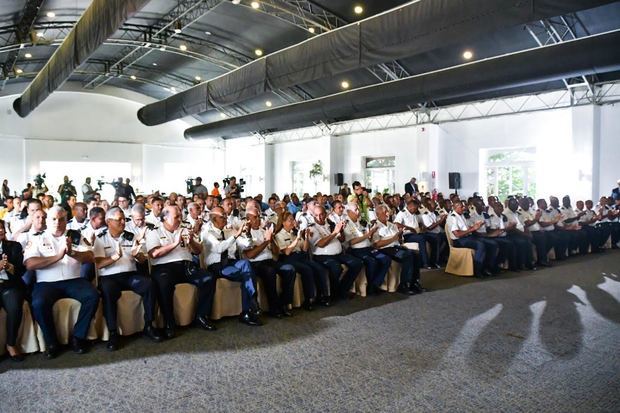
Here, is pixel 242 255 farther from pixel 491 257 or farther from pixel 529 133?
pixel 529 133

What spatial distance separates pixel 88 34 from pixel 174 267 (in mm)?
4261

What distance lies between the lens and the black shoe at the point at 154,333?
379 centimetres

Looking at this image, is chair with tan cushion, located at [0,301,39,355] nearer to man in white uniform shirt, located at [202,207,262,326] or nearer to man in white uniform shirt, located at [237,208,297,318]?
man in white uniform shirt, located at [202,207,262,326]

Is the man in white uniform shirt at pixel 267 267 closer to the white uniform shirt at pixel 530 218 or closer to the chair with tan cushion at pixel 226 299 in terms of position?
the chair with tan cushion at pixel 226 299

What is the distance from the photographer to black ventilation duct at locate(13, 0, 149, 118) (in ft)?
17.1

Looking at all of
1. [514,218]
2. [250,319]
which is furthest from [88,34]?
[514,218]

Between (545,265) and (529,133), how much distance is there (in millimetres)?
6030

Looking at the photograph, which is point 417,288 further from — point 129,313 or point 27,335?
point 27,335

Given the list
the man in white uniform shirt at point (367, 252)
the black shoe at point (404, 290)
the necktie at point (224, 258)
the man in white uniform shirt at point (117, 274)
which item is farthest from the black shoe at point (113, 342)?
the black shoe at point (404, 290)

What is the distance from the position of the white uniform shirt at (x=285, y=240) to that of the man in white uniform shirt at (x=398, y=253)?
3.77ft

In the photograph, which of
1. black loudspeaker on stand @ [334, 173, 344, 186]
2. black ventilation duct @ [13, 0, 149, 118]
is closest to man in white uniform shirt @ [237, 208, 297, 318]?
black ventilation duct @ [13, 0, 149, 118]

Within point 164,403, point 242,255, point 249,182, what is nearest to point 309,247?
point 242,255

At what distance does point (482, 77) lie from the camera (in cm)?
813

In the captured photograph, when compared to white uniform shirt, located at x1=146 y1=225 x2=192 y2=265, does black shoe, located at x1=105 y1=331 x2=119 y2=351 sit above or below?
below
